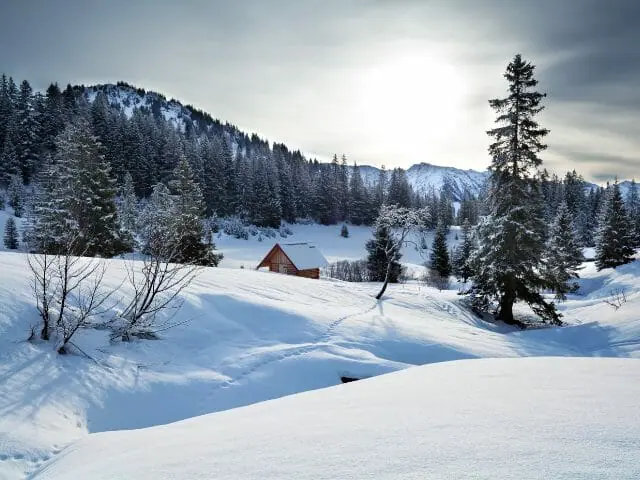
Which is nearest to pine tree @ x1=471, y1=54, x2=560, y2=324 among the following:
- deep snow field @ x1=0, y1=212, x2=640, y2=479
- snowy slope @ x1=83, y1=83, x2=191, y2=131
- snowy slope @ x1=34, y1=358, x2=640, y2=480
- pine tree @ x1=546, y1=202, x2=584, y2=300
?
deep snow field @ x1=0, y1=212, x2=640, y2=479

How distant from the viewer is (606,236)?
4088 centimetres

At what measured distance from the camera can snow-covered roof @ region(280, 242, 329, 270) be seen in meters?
37.9

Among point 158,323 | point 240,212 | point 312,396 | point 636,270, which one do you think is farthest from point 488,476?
point 240,212

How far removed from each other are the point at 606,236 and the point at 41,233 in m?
53.5

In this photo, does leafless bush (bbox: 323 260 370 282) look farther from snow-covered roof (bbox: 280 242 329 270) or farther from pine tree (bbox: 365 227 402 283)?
snow-covered roof (bbox: 280 242 329 270)

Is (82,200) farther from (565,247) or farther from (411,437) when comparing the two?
(565,247)

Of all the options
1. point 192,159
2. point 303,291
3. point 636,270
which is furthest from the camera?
point 192,159

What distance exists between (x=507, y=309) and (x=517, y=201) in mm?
6295

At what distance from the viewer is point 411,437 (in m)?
2.55

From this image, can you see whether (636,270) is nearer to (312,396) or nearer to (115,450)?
(312,396)

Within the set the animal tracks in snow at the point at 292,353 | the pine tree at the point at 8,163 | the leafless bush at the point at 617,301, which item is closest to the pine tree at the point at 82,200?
the animal tracks in snow at the point at 292,353

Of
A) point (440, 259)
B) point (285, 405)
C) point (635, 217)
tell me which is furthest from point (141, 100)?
point (285, 405)

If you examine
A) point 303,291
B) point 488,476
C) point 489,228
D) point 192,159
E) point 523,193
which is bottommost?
point 303,291

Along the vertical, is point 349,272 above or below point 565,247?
below
